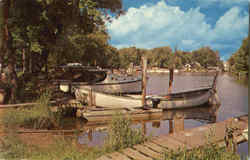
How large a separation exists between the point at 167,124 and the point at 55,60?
21.2m

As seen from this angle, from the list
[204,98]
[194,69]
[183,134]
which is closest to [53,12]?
[183,134]

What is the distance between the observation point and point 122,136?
16.5 feet

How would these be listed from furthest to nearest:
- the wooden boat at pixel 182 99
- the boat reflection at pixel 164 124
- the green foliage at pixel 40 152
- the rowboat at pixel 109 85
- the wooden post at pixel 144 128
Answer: the rowboat at pixel 109 85
the wooden boat at pixel 182 99
the wooden post at pixel 144 128
the boat reflection at pixel 164 124
the green foliage at pixel 40 152

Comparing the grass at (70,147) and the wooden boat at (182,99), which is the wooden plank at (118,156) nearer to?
the grass at (70,147)

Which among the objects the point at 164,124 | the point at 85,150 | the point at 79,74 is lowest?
the point at 164,124

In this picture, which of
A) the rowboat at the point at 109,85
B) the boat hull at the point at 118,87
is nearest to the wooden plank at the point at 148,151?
the boat hull at the point at 118,87

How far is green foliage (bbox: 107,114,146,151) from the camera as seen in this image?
4.86m

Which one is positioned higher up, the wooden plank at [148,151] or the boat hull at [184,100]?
the boat hull at [184,100]

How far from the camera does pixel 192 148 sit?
4.68 meters

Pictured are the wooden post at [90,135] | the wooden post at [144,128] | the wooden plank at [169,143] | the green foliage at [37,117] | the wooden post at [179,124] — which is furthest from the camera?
the wooden post at [144,128]

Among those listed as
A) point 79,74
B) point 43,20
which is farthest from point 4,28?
point 79,74

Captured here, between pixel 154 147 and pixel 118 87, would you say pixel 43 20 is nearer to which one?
pixel 118 87

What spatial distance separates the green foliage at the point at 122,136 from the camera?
486 centimetres

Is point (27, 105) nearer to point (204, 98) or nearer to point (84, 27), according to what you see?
point (84, 27)
